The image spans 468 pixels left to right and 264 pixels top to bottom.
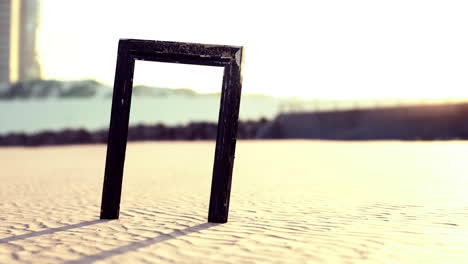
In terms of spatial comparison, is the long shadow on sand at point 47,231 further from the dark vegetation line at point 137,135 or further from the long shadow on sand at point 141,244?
the dark vegetation line at point 137,135

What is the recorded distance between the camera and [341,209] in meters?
6.20

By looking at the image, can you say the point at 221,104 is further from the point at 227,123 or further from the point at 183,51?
the point at 183,51

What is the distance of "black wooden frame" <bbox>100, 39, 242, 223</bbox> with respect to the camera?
17.0 ft

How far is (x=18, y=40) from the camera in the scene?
228 feet

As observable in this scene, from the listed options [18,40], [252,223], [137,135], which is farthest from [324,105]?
[18,40]

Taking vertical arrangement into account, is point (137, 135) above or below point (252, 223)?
above

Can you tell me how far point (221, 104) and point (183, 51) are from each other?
0.63 meters

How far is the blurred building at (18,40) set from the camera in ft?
224

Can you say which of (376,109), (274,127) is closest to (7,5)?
(274,127)

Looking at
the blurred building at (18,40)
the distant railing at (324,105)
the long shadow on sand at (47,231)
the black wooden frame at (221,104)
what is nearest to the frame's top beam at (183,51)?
the black wooden frame at (221,104)

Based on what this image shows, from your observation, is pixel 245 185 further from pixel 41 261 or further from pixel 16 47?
pixel 16 47

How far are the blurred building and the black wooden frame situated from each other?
68.7 metres

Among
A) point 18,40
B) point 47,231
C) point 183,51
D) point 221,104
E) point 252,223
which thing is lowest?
point 47,231

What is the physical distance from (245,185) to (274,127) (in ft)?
72.1
